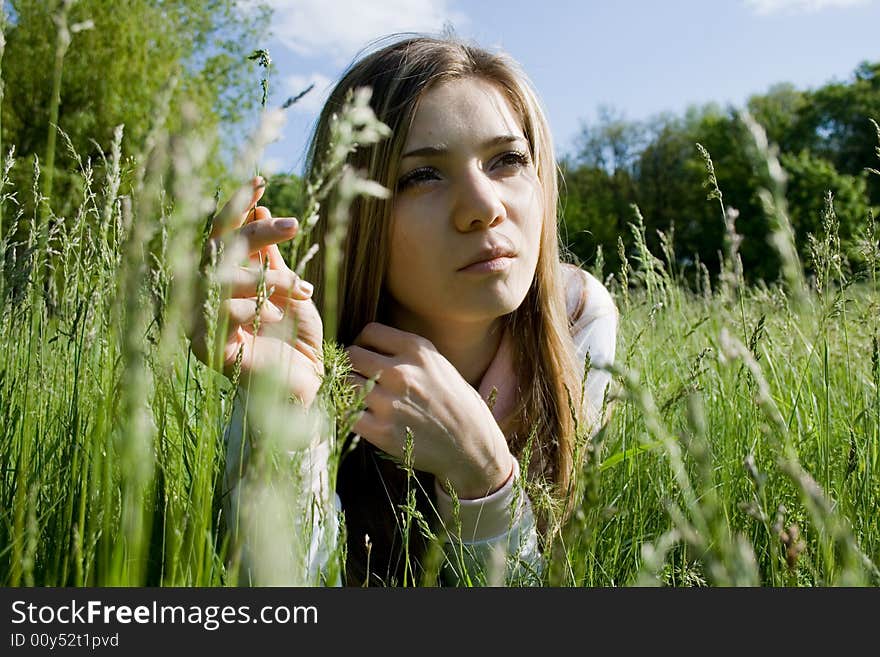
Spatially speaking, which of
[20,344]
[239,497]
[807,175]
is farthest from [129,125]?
[807,175]

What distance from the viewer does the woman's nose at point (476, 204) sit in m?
1.82

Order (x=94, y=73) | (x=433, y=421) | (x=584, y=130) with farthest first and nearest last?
(x=584, y=130), (x=94, y=73), (x=433, y=421)

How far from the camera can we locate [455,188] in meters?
1.89

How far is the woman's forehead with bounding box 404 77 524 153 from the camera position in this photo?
195cm

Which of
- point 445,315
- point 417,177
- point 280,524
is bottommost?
point 280,524

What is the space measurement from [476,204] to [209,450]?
111 cm

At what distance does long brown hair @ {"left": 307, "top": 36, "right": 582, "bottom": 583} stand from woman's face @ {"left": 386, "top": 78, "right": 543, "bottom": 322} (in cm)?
5

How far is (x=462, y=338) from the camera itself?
2.23m

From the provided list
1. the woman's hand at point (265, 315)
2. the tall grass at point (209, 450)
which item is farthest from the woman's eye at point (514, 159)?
the woman's hand at point (265, 315)

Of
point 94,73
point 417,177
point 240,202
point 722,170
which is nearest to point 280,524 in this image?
point 240,202

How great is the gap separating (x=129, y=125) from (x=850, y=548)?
17758 millimetres

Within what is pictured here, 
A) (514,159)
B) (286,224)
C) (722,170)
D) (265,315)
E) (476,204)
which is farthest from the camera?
(722,170)

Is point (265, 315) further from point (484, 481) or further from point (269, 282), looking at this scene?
point (484, 481)

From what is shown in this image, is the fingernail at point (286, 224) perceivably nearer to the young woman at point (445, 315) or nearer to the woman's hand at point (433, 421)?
the young woman at point (445, 315)
